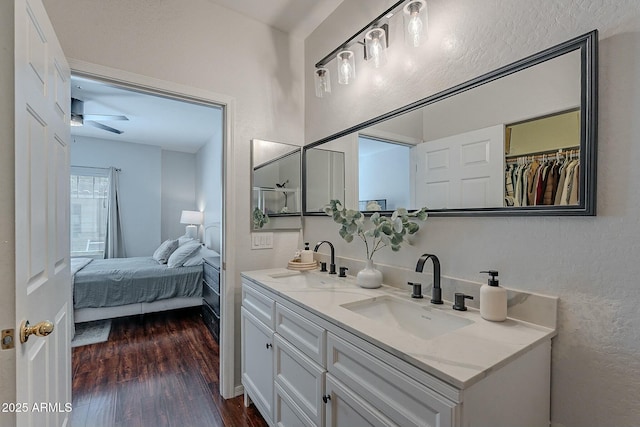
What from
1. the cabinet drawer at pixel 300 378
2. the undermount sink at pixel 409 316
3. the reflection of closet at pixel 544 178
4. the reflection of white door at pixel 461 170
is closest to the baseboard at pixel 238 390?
the cabinet drawer at pixel 300 378

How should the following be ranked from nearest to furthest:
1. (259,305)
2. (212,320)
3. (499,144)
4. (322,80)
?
(499,144)
(259,305)
(322,80)
(212,320)

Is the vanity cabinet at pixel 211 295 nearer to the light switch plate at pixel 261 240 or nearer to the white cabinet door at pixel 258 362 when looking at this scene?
the light switch plate at pixel 261 240

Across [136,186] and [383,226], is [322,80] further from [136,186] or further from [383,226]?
[136,186]

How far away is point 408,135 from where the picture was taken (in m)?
1.53

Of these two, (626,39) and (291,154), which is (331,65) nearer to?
(291,154)

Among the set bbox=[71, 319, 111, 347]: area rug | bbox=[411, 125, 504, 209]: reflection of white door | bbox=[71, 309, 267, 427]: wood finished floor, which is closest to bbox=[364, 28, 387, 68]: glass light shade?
bbox=[411, 125, 504, 209]: reflection of white door

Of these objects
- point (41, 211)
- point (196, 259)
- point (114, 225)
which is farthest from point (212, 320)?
point (114, 225)

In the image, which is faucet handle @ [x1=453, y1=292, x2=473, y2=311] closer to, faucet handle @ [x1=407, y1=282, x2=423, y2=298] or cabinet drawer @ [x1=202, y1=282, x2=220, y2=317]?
faucet handle @ [x1=407, y1=282, x2=423, y2=298]

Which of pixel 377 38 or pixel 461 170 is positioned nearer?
pixel 461 170

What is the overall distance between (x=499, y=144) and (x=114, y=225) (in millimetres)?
5747

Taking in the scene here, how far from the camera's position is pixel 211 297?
3.14 m

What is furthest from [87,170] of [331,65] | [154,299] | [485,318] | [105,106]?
[485,318]

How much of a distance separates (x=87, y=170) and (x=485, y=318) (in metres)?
6.02

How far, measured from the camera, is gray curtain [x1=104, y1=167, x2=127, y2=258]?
5.05 meters
